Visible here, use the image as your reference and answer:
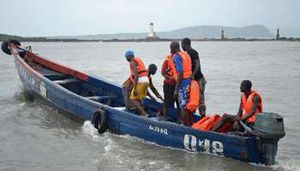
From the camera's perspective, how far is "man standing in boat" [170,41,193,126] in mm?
8662

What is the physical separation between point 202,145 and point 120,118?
7.45 ft

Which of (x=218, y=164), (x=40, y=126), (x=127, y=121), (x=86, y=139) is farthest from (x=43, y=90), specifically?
(x=218, y=164)

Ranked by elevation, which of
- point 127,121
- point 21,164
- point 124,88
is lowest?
point 21,164

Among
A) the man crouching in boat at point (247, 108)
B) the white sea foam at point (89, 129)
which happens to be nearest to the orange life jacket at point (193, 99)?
the man crouching in boat at point (247, 108)

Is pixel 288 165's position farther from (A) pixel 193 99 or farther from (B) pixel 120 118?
(B) pixel 120 118

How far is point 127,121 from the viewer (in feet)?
31.4

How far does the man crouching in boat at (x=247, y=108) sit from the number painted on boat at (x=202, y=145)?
1.02ft

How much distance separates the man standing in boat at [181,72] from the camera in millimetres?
8662

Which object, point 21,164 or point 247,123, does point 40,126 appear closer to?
point 21,164

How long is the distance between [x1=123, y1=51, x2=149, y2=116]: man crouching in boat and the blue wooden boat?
42 cm

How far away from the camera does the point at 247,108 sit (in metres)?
7.97

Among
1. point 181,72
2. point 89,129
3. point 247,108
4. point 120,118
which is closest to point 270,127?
point 247,108

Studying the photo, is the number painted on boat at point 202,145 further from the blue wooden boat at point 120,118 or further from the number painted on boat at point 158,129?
the number painted on boat at point 158,129

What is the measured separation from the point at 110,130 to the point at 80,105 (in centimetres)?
125
